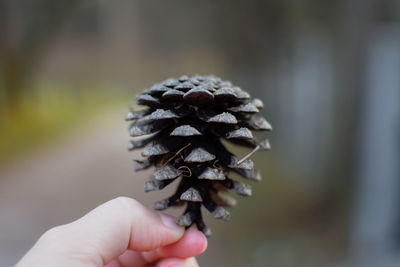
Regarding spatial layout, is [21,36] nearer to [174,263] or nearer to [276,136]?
[276,136]

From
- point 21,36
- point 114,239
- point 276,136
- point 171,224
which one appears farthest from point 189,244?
point 21,36

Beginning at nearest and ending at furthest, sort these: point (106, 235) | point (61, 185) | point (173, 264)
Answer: point (106, 235), point (173, 264), point (61, 185)

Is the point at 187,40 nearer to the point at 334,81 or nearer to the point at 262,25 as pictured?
the point at 262,25

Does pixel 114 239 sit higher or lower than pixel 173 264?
higher

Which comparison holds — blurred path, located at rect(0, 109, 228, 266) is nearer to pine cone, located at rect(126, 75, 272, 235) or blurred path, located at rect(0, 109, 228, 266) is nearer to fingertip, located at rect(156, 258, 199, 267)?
fingertip, located at rect(156, 258, 199, 267)

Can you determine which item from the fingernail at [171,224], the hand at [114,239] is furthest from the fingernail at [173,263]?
the fingernail at [171,224]

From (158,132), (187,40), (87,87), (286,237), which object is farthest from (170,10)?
(158,132)
